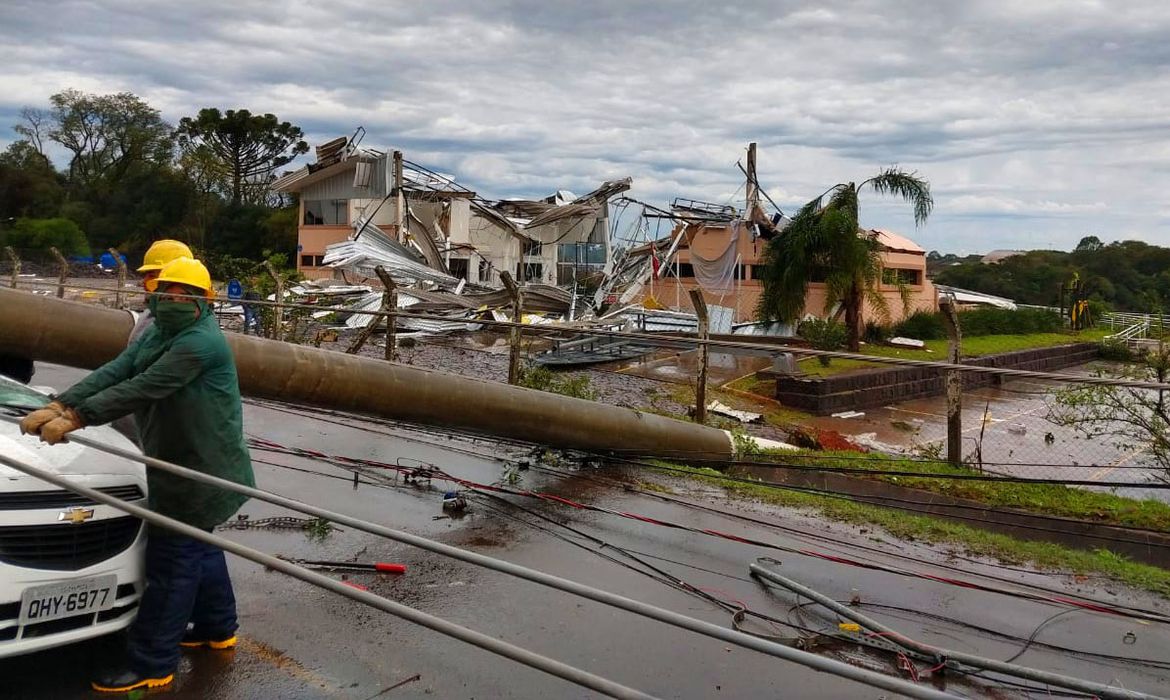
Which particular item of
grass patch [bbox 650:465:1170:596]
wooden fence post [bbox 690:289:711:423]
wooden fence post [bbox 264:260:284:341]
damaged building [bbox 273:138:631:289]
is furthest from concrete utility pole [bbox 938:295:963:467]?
damaged building [bbox 273:138:631:289]

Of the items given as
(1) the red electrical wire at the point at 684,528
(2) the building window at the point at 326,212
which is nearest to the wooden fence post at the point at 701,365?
(1) the red electrical wire at the point at 684,528

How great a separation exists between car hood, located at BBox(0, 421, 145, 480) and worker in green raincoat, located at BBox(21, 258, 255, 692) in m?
0.21

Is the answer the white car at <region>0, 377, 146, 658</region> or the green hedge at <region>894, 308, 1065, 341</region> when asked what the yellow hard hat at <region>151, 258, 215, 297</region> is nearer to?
the white car at <region>0, 377, 146, 658</region>

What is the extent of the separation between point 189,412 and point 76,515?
2.03 ft

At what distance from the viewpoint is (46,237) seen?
1635 inches

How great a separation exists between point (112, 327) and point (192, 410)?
3783 mm

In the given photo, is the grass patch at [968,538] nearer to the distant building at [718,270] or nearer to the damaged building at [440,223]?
the damaged building at [440,223]

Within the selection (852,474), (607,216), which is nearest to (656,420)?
(852,474)

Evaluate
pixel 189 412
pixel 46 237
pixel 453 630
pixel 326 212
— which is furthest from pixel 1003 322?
pixel 46 237

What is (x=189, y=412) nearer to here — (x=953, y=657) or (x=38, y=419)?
(x=38, y=419)

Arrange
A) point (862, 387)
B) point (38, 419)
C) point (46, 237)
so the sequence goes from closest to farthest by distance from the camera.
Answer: point (38, 419) → point (862, 387) → point (46, 237)

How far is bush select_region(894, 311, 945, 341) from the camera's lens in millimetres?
32375

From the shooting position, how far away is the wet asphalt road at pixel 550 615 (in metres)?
4.18

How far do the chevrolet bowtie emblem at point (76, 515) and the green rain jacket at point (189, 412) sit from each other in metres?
0.27
